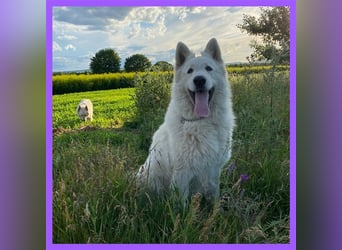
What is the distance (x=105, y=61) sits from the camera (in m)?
3.47

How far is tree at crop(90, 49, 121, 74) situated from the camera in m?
3.46

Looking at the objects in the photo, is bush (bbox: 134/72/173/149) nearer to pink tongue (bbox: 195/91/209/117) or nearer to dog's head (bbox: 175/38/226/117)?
dog's head (bbox: 175/38/226/117)

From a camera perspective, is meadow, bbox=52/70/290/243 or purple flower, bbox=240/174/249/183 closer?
meadow, bbox=52/70/290/243

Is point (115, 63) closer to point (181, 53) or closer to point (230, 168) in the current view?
point (181, 53)

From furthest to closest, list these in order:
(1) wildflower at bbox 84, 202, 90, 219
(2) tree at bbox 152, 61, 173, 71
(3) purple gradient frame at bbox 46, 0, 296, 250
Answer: (2) tree at bbox 152, 61, 173, 71 < (3) purple gradient frame at bbox 46, 0, 296, 250 < (1) wildflower at bbox 84, 202, 90, 219

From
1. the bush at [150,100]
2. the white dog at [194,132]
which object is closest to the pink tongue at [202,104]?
the white dog at [194,132]

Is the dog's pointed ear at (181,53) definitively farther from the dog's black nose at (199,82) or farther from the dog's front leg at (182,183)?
the dog's front leg at (182,183)

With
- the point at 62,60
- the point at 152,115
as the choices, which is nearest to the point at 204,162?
the point at 152,115

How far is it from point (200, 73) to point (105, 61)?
80 centimetres

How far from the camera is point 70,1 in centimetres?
335

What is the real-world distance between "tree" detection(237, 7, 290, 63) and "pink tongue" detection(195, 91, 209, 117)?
1.66 ft

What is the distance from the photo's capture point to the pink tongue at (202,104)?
3.40 meters

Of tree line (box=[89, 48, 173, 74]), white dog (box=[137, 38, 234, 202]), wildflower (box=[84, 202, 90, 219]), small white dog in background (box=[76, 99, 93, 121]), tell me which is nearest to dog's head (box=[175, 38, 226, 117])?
white dog (box=[137, 38, 234, 202])

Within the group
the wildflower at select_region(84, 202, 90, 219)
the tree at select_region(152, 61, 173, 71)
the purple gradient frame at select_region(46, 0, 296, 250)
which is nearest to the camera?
the wildflower at select_region(84, 202, 90, 219)
